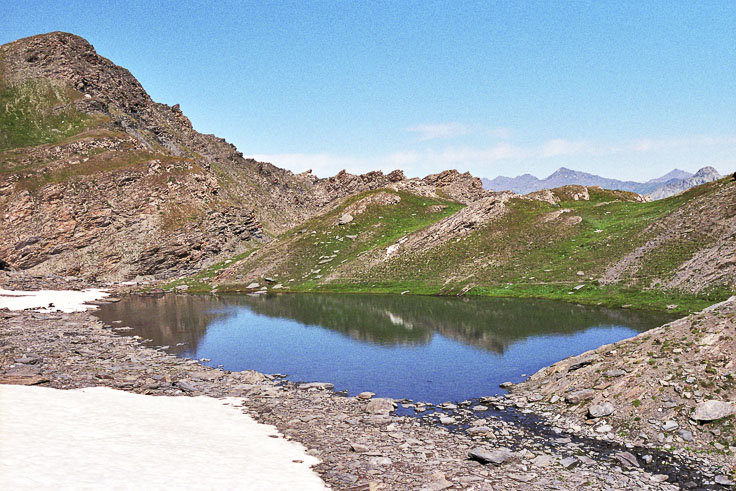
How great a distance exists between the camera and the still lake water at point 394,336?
120ft

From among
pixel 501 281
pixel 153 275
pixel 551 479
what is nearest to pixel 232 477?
pixel 551 479

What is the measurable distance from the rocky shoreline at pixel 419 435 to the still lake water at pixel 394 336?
344cm

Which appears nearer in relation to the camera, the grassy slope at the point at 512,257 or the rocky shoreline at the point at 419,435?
the rocky shoreline at the point at 419,435

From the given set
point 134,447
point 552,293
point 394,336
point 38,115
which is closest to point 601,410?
point 134,447

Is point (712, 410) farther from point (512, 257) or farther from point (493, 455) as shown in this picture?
point (512, 257)

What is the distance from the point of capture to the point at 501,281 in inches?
3226

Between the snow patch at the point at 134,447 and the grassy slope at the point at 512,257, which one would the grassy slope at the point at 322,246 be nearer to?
the grassy slope at the point at 512,257

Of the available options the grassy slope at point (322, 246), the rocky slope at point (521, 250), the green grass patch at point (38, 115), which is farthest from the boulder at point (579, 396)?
the green grass patch at point (38, 115)

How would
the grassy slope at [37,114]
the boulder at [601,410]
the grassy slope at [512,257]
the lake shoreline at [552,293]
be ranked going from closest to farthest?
the boulder at [601,410]
the lake shoreline at [552,293]
the grassy slope at [512,257]
the grassy slope at [37,114]

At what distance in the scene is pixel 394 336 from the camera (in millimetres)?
51094

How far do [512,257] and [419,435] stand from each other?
69.5 metres

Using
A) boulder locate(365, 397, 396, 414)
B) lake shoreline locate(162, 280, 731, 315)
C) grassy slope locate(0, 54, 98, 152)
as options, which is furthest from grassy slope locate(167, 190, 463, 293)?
grassy slope locate(0, 54, 98, 152)

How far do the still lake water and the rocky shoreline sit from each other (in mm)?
3435

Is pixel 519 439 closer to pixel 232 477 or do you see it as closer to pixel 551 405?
pixel 551 405
